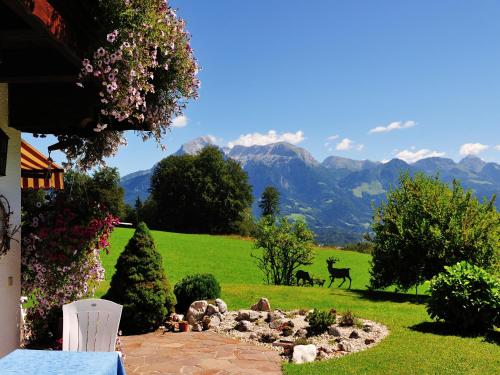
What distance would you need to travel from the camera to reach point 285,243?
23094 millimetres

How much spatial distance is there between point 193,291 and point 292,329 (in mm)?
3230

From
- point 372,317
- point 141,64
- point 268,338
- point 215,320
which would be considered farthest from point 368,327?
point 141,64

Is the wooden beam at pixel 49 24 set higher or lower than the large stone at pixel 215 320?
higher

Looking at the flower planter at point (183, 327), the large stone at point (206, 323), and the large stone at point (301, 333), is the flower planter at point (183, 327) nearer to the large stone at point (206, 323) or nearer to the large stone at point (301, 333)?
the large stone at point (206, 323)

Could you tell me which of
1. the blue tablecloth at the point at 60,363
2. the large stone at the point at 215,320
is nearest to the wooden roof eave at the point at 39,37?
the blue tablecloth at the point at 60,363

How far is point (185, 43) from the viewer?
5.70 metres

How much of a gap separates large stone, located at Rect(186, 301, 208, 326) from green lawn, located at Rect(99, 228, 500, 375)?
2.85 meters

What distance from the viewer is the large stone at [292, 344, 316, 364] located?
8.57m

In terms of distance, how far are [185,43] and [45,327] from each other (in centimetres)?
456

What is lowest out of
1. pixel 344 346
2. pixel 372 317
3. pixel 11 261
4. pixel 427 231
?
pixel 372 317

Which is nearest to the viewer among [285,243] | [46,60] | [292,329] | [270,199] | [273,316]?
[46,60]

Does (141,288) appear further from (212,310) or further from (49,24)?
(49,24)

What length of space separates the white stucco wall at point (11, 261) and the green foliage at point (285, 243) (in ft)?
56.2

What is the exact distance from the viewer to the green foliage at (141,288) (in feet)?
34.8
